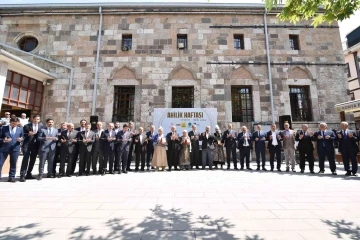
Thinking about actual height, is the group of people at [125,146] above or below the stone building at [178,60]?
below

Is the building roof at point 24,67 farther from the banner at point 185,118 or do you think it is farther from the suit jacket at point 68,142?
the banner at point 185,118

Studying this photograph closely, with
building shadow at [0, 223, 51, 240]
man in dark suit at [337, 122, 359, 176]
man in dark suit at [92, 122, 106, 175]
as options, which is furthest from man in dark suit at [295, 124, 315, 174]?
building shadow at [0, 223, 51, 240]

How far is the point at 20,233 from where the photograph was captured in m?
2.34

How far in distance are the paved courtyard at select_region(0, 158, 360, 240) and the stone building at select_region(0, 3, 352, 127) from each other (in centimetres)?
704

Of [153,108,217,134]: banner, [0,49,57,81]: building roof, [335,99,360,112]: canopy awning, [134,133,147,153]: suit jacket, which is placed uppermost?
[0,49,57,81]: building roof

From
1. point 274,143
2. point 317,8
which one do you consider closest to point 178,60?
point 274,143

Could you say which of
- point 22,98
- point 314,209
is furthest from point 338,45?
point 22,98

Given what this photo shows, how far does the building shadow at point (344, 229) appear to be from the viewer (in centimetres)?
233

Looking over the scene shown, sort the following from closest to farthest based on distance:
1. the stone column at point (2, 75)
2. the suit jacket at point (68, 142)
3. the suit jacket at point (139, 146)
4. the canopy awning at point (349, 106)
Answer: the suit jacket at point (68, 142)
the suit jacket at point (139, 146)
the stone column at point (2, 75)
the canopy awning at point (349, 106)

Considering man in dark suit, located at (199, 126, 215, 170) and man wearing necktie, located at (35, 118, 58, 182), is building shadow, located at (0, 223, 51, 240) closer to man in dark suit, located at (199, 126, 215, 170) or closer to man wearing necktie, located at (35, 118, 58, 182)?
man wearing necktie, located at (35, 118, 58, 182)

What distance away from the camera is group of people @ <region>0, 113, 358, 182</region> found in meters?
6.05

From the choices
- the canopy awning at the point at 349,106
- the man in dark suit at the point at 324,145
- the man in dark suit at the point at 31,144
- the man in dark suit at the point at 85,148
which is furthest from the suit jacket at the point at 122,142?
the canopy awning at the point at 349,106

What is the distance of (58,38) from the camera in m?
12.0

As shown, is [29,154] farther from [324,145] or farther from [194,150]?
[324,145]
